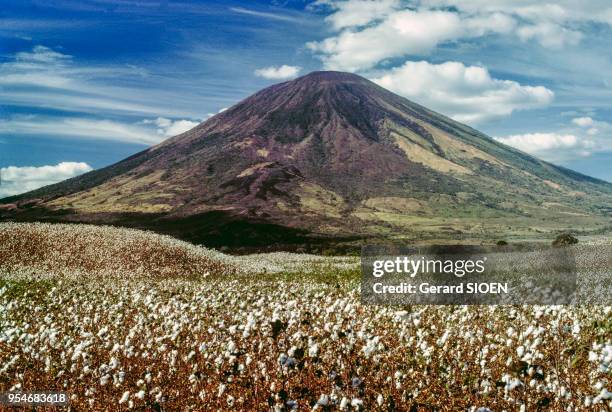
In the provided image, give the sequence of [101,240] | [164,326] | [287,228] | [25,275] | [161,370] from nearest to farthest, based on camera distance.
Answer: [161,370] < [164,326] < [25,275] < [101,240] < [287,228]

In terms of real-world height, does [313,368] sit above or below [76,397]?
above

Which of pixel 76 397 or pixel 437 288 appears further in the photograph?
pixel 437 288

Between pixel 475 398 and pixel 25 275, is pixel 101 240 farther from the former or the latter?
pixel 475 398

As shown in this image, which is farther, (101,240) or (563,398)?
(101,240)

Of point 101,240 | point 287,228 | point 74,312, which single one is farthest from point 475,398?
point 287,228

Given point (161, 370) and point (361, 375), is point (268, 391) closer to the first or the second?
point (361, 375)

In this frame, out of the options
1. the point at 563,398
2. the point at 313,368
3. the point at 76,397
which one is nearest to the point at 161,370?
the point at 76,397

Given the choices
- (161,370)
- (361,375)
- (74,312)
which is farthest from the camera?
(74,312)

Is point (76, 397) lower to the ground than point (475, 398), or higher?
lower

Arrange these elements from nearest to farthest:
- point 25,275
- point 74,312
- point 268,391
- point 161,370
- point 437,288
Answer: point 268,391, point 161,370, point 74,312, point 437,288, point 25,275
